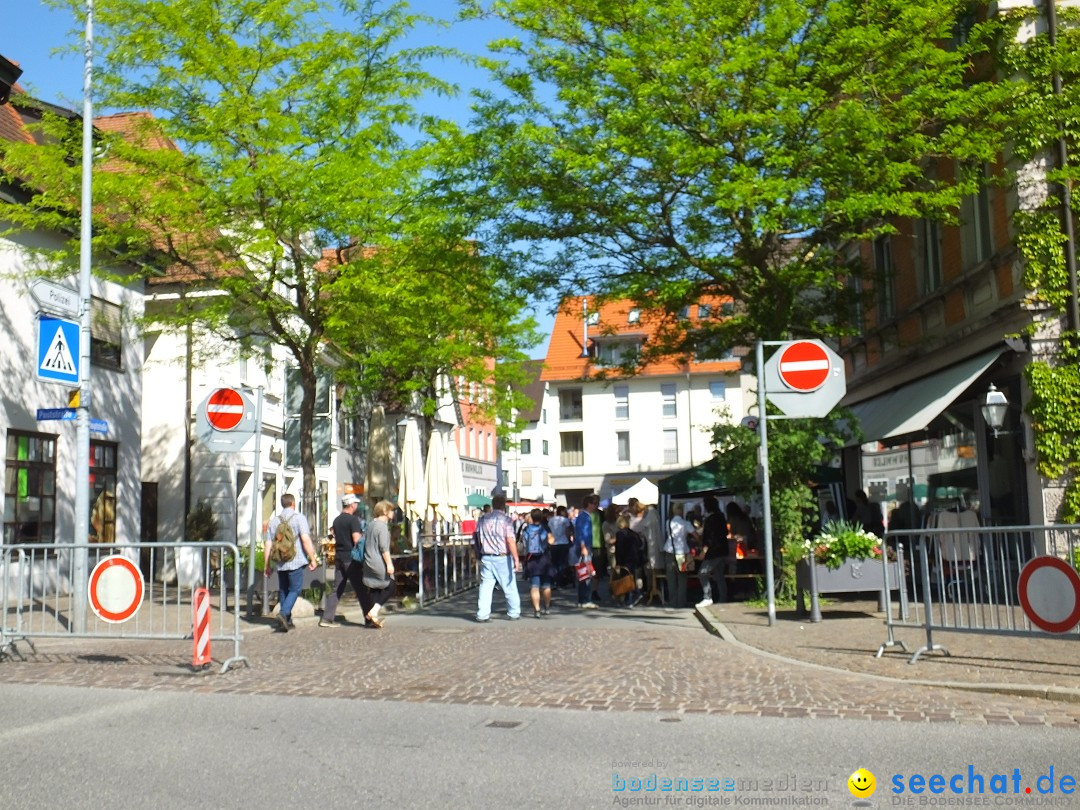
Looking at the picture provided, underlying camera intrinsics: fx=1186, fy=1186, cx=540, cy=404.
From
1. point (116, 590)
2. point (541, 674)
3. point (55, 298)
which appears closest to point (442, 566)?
point (55, 298)

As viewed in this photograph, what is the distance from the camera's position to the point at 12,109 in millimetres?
20797

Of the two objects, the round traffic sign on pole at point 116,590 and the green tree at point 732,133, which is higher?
the green tree at point 732,133

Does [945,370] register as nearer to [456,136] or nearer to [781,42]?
[781,42]

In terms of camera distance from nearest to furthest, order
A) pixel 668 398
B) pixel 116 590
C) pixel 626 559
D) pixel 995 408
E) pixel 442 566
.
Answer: pixel 116 590 < pixel 995 408 < pixel 626 559 < pixel 442 566 < pixel 668 398

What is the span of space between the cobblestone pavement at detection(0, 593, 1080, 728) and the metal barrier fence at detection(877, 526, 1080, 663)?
1190 millimetres

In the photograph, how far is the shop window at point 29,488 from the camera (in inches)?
756

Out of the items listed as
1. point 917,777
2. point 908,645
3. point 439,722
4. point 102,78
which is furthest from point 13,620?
point 917,777

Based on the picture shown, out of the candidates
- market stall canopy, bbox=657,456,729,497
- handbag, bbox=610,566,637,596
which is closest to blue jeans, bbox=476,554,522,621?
handbag, bbox=610,566,637,596

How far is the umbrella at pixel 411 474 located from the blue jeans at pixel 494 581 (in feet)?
20.9

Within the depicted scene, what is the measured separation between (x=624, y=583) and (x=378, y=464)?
8.47 metres

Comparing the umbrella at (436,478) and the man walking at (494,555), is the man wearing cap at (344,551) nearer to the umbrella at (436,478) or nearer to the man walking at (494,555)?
the man walking at (494,555)

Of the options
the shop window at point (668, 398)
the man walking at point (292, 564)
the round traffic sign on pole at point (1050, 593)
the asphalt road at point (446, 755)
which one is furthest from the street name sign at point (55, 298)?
the shop window at point (668, 398)

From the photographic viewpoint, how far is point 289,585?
14.9 meters

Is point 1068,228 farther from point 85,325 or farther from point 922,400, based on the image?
point 85,325
